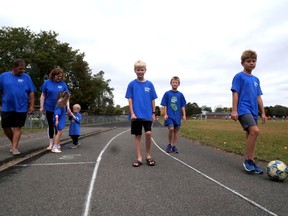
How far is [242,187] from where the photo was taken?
4426 millimetres

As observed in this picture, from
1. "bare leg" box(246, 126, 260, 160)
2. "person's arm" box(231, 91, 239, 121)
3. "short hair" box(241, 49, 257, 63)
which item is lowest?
"bare leg" box(246, 126, 260, 160)

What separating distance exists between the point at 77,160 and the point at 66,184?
2.20 meters

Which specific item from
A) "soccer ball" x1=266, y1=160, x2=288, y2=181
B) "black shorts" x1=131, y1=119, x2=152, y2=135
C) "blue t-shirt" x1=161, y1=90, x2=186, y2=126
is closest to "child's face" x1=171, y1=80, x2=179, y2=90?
"blue t-shirt" x1=161, y1=90, x2=186, y2=126

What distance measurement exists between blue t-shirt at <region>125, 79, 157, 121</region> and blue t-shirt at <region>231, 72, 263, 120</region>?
1.69 metres

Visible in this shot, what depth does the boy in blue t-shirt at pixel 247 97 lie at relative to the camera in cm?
571

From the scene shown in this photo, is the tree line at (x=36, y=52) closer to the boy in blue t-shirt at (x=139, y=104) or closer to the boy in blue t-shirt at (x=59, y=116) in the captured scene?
the boy in blue t-shirt at (x=59, y=116)

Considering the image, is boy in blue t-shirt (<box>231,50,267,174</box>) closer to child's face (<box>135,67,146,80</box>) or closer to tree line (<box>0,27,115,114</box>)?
child's face (<box>135,67,146,80</box>)

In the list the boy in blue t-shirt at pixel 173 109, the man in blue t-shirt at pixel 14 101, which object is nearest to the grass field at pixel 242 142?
the boy in blue t-shirt at pixel 173 109

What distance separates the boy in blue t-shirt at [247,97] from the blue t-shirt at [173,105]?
9.33 feet

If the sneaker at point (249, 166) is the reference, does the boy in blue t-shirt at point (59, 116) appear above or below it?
above

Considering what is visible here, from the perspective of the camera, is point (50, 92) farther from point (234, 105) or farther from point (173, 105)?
point (234, 105)

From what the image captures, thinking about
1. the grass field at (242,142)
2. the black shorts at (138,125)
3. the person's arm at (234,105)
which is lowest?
the grass field at (242,142)

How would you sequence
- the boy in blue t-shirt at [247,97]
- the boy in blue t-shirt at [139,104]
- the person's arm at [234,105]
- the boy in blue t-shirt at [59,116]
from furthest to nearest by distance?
the boy in blue t-shirt at [59,116]
the boy in blue t-shirt at [139,104]
the person's arm at [234,105]
the boy in blue t-shirt at [247,97]

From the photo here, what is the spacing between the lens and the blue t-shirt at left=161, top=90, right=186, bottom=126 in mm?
8656
